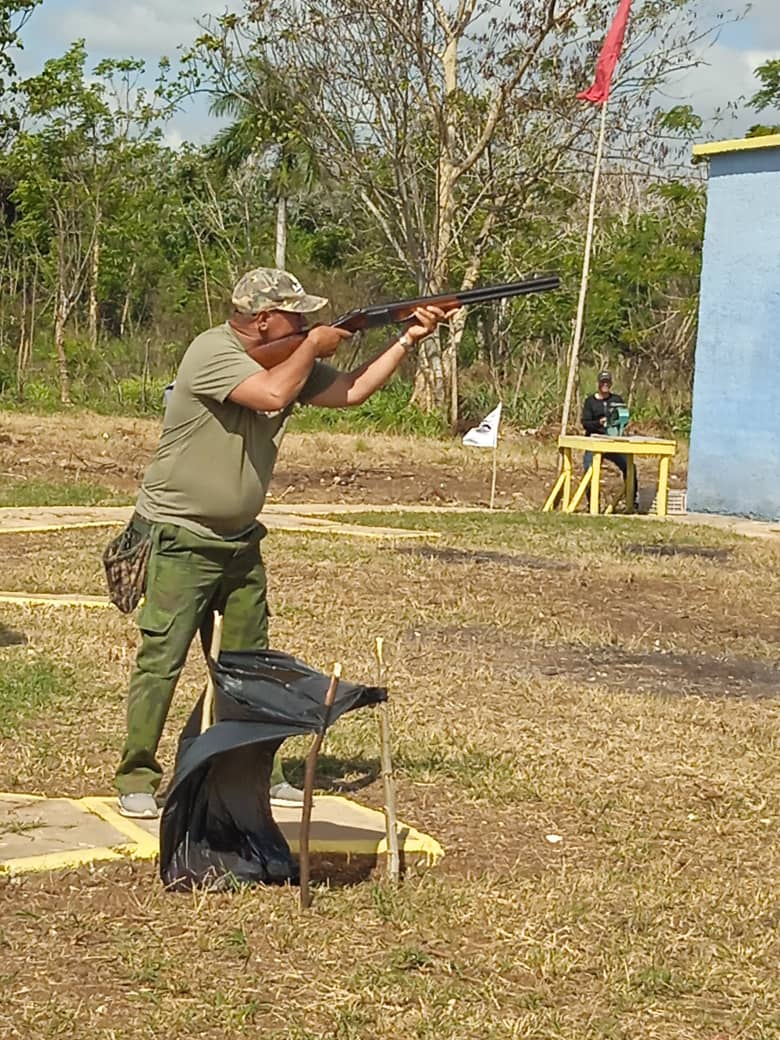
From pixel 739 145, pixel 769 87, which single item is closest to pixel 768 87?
pixel 769 87

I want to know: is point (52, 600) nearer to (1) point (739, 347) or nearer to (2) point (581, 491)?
(2) point (581, 491)

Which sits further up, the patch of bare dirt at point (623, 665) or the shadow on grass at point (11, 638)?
the shadow on grass at point (11, 638)

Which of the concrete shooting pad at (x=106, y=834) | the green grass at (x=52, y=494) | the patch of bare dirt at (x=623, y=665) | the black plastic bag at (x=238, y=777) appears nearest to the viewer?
the black plastic bag at (x=238, y=777)

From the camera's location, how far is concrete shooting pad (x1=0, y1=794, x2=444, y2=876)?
16.9 ft

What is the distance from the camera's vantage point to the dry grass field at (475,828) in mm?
4219

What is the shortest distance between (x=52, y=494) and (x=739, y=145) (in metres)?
7.67

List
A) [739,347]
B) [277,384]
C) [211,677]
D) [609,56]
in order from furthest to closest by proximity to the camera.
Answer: [609,56], [739,347], [277,384], [211,677]

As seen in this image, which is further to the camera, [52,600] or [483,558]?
[483,558]

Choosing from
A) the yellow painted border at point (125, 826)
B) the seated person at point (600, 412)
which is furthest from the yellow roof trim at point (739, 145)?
the yellow painted border at point (125, 826)

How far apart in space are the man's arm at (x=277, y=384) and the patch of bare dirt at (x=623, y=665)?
3.47 m

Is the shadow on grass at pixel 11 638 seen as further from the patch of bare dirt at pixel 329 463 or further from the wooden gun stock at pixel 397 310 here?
the patch of bare dirt at pixel 329 463

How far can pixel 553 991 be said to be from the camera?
4.36 m

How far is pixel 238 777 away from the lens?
16.4 feet

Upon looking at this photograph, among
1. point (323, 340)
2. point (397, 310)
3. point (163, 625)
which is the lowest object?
point (163, 625)
